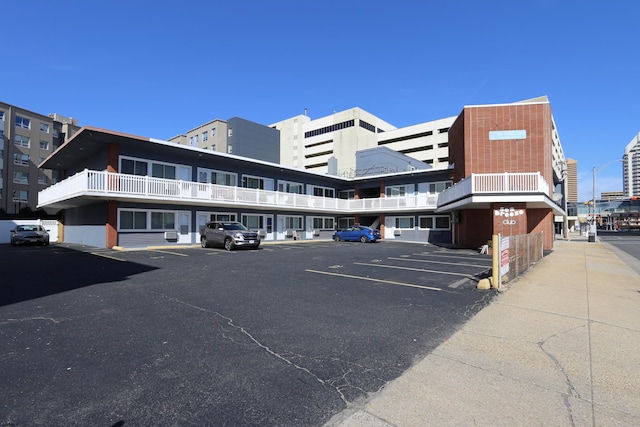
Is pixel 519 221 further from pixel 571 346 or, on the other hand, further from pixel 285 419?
pixel 285 419

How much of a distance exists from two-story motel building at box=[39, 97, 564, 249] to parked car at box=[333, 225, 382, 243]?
324cm

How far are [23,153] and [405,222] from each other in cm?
6317

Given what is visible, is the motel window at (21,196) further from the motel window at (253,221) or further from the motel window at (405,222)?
the motel window at (405,222)

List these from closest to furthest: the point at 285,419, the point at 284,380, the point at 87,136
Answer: the point at 285,419, the point at 284,380, the point at 87,136

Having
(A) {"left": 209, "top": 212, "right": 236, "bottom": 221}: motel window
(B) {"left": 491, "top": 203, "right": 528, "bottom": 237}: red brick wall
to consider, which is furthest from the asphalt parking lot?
(A) {"left": 209, "top": 212, "right": 236, "bottom": 221}: motel window

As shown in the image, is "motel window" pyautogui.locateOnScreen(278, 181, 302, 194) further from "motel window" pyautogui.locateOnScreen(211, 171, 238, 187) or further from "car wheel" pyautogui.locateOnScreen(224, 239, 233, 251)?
"car wheel" pyautogui.locateOnScreen(224, 239, 233, 251)

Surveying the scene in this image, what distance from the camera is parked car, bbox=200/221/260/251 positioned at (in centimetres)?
1895

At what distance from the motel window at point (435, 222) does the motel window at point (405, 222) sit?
0.93 meters

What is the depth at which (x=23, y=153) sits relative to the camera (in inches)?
2093

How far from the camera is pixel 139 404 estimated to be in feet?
9.53

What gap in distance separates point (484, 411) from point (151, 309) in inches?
221

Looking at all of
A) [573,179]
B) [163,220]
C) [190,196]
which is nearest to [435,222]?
[190,196]

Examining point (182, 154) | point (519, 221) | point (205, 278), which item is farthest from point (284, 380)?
point (182, 154)

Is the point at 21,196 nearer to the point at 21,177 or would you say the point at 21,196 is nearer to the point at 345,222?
the point at 21,177
